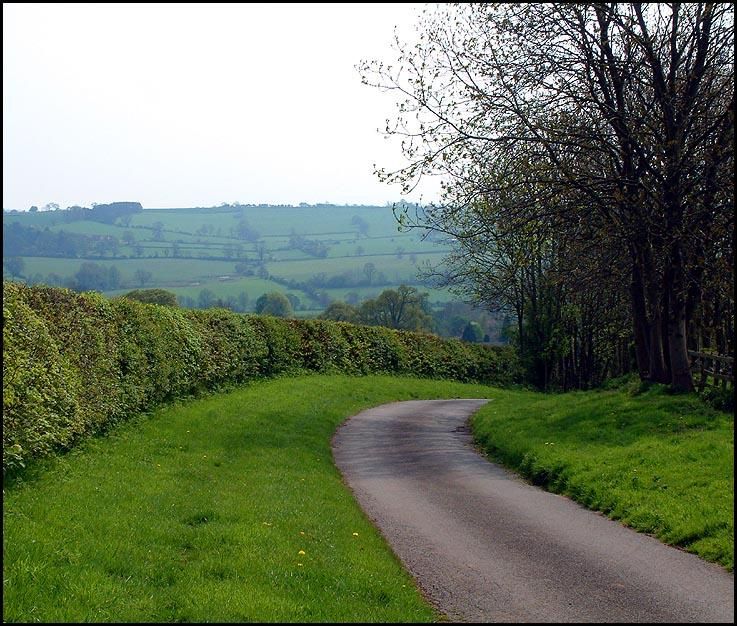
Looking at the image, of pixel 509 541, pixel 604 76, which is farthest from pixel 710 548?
pixel 604 76

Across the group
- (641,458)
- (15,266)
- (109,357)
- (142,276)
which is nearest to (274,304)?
(15,266)

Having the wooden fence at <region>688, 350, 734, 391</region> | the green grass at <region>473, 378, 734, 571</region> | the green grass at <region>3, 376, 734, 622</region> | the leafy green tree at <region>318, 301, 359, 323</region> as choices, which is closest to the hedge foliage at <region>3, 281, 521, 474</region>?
the green grass at <region>3, 376, 734, 622</region>

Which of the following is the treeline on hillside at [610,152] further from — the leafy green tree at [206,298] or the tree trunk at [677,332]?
the leafy green tree at [206,298]

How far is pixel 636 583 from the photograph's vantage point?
8.39 meters

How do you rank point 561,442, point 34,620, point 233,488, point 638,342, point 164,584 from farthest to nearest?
1. point 638,342
2. point 561,442
3. point 233,488
4. point 164,584
5. point 34,620

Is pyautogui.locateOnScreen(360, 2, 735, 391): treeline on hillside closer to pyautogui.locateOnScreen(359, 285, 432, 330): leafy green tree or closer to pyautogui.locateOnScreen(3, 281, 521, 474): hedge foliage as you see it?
pyautogui.locateOnScreen(3, 281, 521, 474): hedge foliage

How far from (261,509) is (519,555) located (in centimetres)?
370

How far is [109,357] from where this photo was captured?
57.9ft

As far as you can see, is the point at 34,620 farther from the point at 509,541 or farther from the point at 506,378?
the point at 506,378

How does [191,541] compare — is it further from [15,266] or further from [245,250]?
[245,250]

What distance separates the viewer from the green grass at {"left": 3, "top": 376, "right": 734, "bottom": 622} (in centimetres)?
724

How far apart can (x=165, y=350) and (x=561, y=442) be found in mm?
11337

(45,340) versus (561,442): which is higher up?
(45,340)

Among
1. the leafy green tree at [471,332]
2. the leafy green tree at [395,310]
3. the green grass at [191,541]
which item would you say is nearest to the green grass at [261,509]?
the green grass at [191,541]
